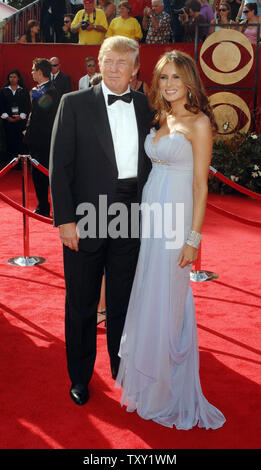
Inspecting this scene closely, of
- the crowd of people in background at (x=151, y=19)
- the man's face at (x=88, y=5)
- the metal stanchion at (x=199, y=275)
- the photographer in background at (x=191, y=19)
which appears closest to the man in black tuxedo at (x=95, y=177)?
the metal stanchion at (x=199, y=275)

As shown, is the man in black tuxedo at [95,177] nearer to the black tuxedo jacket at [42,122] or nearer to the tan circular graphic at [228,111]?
the black tuxedo jacket at [42,122]

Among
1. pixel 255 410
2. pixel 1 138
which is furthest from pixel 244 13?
pixel 255 410

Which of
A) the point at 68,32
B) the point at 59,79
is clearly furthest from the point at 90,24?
the point at 59,79

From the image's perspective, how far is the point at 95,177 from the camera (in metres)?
2.91

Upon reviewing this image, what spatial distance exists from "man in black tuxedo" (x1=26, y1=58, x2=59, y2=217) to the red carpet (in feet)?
4.64

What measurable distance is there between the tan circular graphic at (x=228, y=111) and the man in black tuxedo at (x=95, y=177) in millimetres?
6829

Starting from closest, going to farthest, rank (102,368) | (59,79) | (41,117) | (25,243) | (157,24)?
(102,368), (25,243), (41,117), (59,79), (157,24)

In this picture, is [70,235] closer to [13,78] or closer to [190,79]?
[190,79]

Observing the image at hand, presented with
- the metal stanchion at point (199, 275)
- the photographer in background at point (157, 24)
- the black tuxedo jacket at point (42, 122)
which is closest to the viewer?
the metal stanchion at point (199, 275)

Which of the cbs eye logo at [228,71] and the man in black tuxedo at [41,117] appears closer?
the man in black tuxedo at [41,117]

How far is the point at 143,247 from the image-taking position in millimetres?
3018

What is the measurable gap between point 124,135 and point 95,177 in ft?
0.86

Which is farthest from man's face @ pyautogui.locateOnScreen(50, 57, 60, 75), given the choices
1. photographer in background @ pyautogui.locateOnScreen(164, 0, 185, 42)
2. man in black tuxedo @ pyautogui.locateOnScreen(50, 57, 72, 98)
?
photographer in background @ pyautogui.locateOnScreen(164, 0, 185, 42)

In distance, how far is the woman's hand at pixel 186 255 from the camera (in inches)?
113
